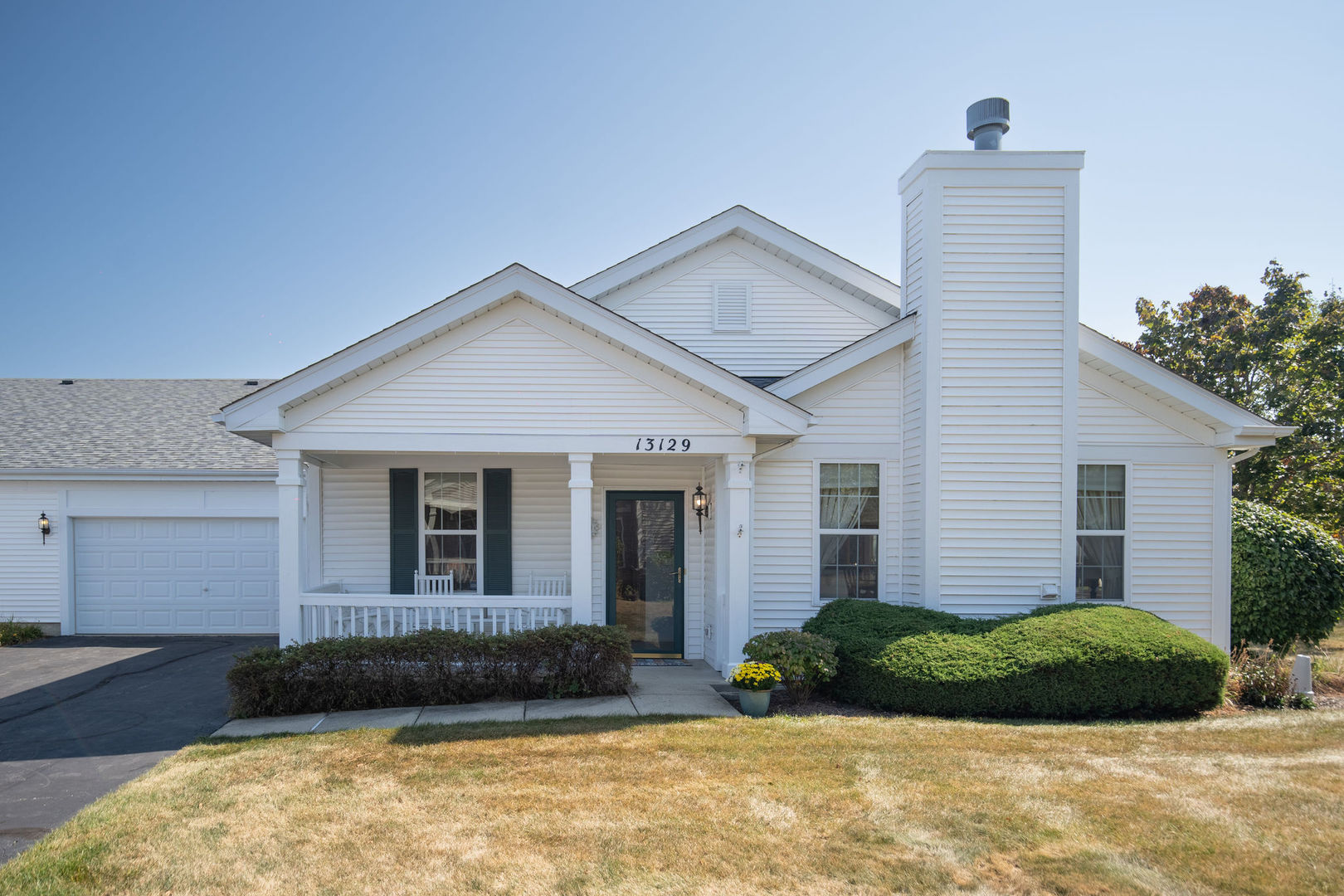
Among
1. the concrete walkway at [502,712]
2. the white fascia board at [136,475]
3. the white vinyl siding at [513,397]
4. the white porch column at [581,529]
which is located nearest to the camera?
the concrete walkway at [502,712]

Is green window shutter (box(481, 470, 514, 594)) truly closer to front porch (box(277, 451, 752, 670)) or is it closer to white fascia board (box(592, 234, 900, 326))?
front porch (box(277, 451, 752, 670))

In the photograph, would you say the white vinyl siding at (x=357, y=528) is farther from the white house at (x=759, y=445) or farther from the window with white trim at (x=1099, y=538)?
the window with white trim at (x=1099, y=538)

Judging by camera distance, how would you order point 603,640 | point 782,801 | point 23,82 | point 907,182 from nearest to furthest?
point 782,801, point 603,640, point 907,182, point 23,82

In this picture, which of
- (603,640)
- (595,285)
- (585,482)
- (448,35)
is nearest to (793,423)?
(585,482)

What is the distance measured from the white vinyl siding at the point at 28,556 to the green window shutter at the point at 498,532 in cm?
853

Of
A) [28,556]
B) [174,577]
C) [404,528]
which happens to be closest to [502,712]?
[404,528]

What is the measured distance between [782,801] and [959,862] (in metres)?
1.37

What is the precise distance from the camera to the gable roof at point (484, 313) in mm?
8930

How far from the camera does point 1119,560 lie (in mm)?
10656

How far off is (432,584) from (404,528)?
0.92 m

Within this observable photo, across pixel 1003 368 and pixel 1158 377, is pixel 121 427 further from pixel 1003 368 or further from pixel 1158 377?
pixel 1158 377

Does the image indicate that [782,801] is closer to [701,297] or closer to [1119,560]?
[1119,560]

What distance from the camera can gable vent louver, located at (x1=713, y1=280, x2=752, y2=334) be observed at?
12.4m

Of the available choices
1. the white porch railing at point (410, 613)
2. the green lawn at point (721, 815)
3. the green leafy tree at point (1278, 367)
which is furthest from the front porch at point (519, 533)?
the green leafy tree at point (1278, 367)
